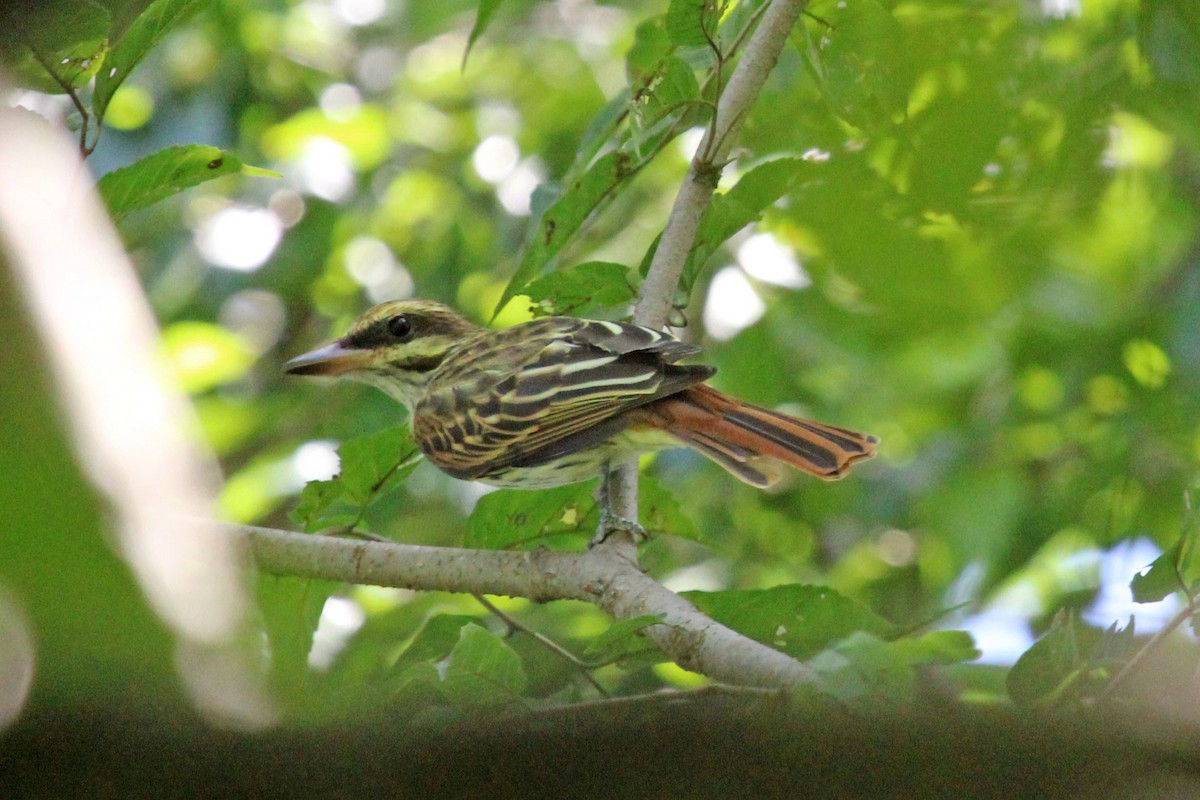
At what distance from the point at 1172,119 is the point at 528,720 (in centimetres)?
191

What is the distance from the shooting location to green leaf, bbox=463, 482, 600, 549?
2.76 metres

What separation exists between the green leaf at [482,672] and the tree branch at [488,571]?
349 millimetres

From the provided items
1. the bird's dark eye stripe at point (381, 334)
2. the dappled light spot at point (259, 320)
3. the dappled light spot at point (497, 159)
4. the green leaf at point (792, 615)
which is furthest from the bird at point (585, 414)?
the dappled light spot at point (259, 320)

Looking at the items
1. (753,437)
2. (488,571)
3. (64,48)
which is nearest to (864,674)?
(64,48)

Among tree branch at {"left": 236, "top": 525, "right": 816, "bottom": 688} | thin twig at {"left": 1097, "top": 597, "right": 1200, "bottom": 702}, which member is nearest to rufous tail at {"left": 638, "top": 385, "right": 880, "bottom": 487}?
tree branch at {"left": 236, "top": 525, "right": 816, "bottom": 688}

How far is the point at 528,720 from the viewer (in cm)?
73

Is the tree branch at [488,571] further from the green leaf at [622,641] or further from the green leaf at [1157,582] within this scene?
the green leaf at [1157,582]

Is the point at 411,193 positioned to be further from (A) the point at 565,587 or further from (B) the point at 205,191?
(A) the point at 565,587

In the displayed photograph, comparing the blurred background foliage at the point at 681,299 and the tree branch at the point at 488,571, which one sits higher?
the blurred background foliage at the point at 681,299

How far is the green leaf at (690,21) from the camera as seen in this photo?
82.2 inches

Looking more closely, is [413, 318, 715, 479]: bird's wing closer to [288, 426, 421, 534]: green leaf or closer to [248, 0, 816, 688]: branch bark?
[248, 0, 816, 688]: branch bark

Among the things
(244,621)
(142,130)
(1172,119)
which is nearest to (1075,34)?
(1172,119)

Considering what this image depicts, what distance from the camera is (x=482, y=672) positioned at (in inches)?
60.2

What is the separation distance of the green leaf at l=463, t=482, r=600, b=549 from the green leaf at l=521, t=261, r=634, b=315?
437mm
